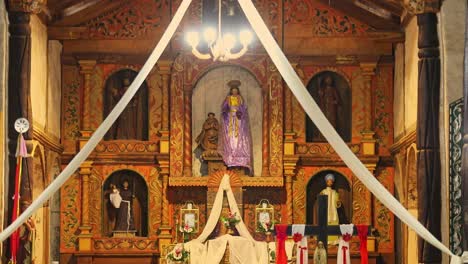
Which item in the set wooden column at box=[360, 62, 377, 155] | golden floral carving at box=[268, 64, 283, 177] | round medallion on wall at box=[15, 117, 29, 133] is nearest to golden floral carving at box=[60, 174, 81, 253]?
golden floral carving at box=[268, 64, 283, 177]

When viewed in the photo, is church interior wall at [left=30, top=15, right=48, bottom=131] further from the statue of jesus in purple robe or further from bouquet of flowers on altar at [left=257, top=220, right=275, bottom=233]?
bouquet of flowers on altar at [left=257, top=220, right=275, bottom=233]

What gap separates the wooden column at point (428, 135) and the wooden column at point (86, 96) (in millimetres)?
7049

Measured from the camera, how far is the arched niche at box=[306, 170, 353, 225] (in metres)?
21.0

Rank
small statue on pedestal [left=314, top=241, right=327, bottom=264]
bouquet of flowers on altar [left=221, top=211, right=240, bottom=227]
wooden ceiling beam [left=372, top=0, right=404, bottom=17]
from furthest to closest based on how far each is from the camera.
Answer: bouquet of flowers on altar [left=221, top=211, right=240, bottom=227] → wooden ceiling beam [left=372, top=0, right=404, bottom=17] → small statue on pedestal [left=314, top=241, right=327, bottom=264]

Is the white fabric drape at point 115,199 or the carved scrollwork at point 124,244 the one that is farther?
the white fabric drape at point 115,199

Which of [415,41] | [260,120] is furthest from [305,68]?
[415,41]

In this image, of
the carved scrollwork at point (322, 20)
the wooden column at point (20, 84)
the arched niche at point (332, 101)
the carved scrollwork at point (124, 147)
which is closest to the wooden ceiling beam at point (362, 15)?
the carved scrollwork at point (322, 20)

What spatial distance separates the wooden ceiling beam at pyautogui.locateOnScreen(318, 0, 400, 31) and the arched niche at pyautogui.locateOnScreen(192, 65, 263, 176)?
6.99 feet

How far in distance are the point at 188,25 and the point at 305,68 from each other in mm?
2419

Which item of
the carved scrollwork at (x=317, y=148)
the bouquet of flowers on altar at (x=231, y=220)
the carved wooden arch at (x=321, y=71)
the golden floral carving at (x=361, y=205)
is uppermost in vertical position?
the carved wooden arch at (x=321, y=71)

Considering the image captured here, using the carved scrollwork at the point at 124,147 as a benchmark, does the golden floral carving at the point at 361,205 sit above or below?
below

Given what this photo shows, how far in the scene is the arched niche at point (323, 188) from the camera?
827 inches

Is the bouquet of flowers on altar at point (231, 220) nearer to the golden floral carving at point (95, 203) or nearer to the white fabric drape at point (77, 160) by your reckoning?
the golden floral carving at point (95, 203)

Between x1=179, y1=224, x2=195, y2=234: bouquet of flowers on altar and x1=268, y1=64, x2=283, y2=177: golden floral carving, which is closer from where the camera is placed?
x1=179, y1=224, x2=195, y2=234: bouquet of flowers on altar
